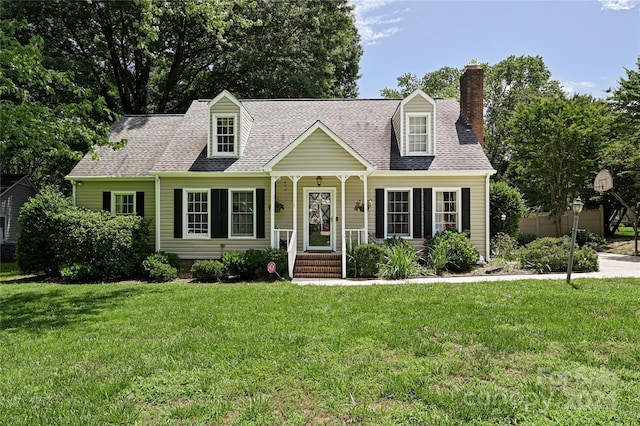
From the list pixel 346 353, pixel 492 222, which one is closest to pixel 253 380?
pixel 346 353

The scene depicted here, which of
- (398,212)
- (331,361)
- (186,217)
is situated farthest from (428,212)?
(331,361)

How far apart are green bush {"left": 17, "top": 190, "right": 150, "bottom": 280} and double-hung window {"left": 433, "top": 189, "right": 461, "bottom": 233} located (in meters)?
10.1

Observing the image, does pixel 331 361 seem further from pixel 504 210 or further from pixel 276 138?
pixel 504 210

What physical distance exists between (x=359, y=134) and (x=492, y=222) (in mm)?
6955

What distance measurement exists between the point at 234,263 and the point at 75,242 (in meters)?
5.02

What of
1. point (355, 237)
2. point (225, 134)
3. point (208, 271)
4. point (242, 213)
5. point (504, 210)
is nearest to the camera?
point (208, 271)

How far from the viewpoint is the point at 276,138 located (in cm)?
1468

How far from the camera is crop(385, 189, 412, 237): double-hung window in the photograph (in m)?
13.4

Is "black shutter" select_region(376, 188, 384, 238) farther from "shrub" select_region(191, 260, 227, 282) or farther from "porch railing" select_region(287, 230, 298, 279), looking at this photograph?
"shrub" select_region(191, 260, 227, 282)

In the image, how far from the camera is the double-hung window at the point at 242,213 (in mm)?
13438

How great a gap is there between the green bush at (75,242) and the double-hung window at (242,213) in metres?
3.01

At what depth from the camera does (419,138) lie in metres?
14.0

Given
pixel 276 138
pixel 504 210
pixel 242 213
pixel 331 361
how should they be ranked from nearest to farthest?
pixel 331 361 → pixel 242 213 → pixel 276 138 → pixel 504 210

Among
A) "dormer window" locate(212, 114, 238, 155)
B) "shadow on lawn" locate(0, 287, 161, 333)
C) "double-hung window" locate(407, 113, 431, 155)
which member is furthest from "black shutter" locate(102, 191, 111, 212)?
"double-hung window" locate(407, 113, 431, 155)
